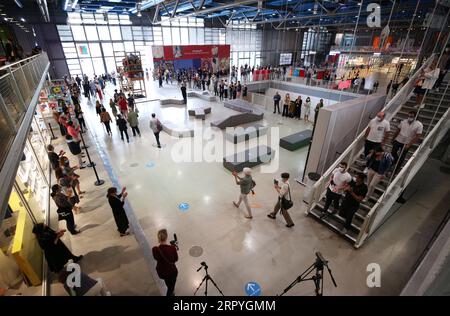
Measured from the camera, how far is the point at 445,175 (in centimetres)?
785

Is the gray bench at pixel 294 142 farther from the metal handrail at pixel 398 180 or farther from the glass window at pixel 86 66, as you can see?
the glass window at pixel 86 66

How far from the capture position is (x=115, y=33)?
23.6m

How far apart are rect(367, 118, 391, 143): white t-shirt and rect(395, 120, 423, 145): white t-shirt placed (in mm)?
323

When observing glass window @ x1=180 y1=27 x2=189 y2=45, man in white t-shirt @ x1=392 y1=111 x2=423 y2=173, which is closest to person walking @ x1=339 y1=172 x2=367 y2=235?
man in white t-shirt @ x1=392 y1=111 x2=423 y2=173

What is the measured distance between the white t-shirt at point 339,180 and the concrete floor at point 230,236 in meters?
1.03

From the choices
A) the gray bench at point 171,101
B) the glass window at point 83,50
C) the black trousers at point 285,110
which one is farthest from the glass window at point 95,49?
the black trousers at point 285,110

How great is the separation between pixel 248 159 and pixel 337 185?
3.36 metres

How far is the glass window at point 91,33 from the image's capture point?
22.3 meters

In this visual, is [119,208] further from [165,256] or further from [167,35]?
[167,35]

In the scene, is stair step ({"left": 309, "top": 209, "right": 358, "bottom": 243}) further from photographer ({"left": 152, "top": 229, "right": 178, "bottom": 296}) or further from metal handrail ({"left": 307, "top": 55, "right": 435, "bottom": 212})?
photographer ({"left": 152, "top": 229, "right": 178, "bottom": 296})

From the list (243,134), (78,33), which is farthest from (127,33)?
(243,134)
